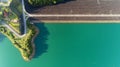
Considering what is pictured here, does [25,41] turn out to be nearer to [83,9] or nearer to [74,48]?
[74,48]

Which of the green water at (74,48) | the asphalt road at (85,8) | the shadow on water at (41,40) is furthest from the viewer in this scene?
the asphalt road at (85,8)

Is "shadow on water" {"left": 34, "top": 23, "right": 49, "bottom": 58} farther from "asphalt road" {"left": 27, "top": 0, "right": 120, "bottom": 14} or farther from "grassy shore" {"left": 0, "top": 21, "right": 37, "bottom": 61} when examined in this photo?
"asphalt road" {"left": 27, "top": 0, "right": 120, "bottom": 14}

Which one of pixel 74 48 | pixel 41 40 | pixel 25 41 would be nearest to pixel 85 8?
pixel 74 48

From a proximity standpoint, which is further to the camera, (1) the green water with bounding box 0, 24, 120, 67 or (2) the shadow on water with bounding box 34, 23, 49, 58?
(2) the shadow on water with bounding box 34, 23, 49, 58

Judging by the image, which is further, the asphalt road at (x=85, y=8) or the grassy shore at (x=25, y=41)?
the asphalt road at (x=85, y=8)

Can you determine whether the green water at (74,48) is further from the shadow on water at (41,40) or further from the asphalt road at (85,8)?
the asphalt road at (85,8)

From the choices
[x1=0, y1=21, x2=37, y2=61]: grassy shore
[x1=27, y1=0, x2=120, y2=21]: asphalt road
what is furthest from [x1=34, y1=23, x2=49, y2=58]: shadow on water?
[x1=27, y1=0, x2=120, y2=21]: asphalt road

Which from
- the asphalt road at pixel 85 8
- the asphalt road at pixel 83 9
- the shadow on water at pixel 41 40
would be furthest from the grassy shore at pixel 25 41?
the asphalt road at pixel 85 8

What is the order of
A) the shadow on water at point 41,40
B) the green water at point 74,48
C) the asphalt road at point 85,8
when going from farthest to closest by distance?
1. the asphalt road at point 85,8
2. the shadow on water at point 41,40
3. the green water at point 74,48
